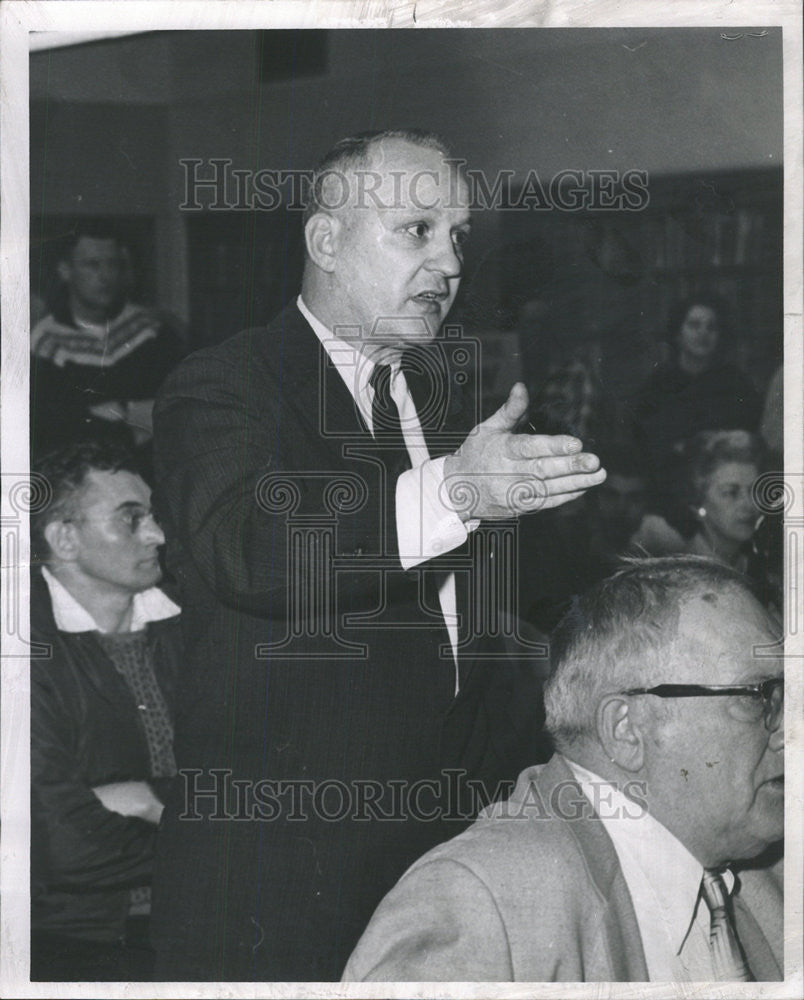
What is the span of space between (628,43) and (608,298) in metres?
0.59

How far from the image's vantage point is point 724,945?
2.49 m

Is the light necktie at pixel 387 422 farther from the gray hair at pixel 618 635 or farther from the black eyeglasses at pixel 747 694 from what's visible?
the black eyeglasses at pixel 747 694

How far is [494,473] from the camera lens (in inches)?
92.4

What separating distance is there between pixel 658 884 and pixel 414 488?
1030 mm

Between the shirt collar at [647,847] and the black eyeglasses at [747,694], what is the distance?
23cm

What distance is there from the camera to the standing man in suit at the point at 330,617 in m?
2.44

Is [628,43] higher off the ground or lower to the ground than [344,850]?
higher

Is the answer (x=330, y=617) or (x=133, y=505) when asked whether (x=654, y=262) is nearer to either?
(x=330, y=617)

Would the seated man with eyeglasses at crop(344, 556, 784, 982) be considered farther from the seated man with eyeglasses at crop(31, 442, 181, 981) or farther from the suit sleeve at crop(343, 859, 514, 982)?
the seated man with eyeglasses at crop(31, 442, 181, 981)

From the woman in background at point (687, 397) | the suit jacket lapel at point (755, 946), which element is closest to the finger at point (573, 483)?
the woman in background at point (687, 397)

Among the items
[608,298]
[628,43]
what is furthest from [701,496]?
[628,43]

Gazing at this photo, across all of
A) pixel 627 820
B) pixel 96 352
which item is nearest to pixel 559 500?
pixel 627 820

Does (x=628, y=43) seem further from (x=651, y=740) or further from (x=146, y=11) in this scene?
(x=651, y=740)

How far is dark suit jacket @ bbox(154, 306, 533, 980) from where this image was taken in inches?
96.2
